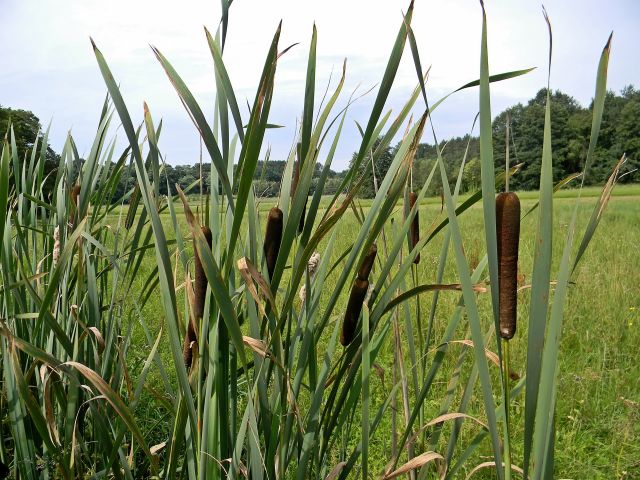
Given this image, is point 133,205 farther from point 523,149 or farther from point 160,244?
point 523,149

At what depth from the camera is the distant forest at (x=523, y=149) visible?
0.97 meters

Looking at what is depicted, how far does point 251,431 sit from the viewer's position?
66cm

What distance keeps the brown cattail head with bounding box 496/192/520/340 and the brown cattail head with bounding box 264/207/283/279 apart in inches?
9.3

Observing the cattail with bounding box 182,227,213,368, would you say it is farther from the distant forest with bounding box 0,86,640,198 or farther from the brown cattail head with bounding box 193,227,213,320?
the distant forest with bounding box 0,86,640,198

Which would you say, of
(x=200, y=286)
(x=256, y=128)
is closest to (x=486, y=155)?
(x=256, y=128)

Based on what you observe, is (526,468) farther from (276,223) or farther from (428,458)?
(276,223)

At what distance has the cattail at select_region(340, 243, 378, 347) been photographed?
0.64 metres

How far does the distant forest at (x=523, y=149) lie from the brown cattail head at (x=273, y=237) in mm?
131

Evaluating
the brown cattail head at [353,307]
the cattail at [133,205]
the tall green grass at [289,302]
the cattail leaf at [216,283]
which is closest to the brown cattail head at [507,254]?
the tall green grass at [289,302]

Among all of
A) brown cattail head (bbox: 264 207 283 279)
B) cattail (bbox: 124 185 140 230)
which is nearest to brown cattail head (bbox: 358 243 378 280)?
brown cattail head (bbox: 264 207 283 279)

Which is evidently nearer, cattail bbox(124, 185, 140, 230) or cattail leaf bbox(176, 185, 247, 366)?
cattail leaf bbox(176, 185, 247, 366)

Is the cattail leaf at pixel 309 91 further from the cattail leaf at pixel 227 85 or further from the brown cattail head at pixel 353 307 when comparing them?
the brown cattail head at pixel 353 307

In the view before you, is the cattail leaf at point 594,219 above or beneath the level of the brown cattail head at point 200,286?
above

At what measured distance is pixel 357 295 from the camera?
2.13ft
